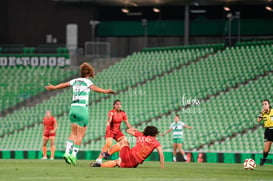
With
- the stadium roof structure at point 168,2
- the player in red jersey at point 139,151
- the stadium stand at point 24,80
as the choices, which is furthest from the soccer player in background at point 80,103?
the stadium roof structure at point 168,2

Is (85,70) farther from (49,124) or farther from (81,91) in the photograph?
(49,124)

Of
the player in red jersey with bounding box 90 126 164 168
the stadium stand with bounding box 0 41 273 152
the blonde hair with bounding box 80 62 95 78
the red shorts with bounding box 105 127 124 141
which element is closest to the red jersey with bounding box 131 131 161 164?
the player in red jersey with bounding box 90 126 164 168

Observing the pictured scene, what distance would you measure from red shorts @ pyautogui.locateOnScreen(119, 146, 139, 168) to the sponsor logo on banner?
29258 mm

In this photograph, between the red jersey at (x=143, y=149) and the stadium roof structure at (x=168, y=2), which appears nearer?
the red jersey at (x=143, y=149)


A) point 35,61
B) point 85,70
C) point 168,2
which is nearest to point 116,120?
point 85,70

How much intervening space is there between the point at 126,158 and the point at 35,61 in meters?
30.2

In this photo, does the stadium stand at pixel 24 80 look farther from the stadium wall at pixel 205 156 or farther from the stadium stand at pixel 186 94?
the stadium wall at pixel 205 156

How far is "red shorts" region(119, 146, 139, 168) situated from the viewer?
15109 millimetres

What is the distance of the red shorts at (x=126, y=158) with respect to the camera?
15109mm

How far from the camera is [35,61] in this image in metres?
44.4

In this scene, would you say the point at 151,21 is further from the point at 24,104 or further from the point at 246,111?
the point at 246,111

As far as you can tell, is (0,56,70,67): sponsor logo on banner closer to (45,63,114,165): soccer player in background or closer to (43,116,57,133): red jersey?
(43,116,57,133): red jersey

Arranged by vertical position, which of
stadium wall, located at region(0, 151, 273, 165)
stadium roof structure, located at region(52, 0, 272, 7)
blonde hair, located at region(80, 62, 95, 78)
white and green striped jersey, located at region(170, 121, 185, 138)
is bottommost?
stadium wall, located at region(0, 151, 273, 165)

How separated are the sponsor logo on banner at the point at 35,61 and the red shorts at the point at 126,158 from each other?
29.3 m
